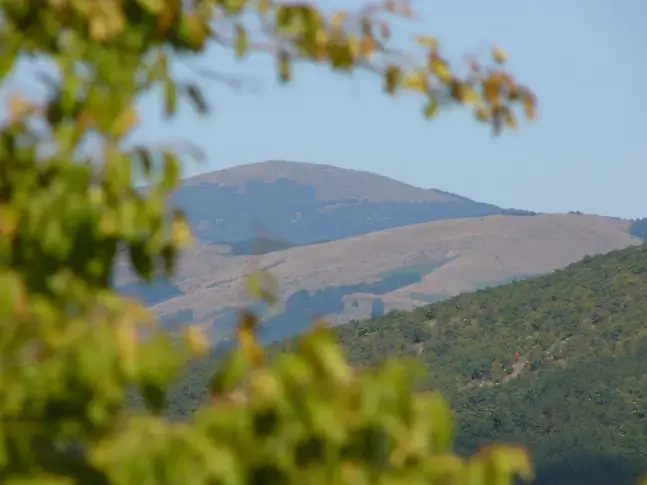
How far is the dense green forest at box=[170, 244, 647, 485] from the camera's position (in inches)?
3617

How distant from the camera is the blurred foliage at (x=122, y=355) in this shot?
10.6ft

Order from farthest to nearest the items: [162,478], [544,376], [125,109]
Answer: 1. [544,376]
2. [125,109]
3. [162,478]

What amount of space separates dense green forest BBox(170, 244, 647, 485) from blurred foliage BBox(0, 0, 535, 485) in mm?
79391

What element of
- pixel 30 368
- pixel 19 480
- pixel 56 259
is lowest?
pixel 19 480

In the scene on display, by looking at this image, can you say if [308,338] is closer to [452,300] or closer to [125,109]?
[125,109]

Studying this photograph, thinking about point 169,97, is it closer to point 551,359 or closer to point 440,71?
point 440,71

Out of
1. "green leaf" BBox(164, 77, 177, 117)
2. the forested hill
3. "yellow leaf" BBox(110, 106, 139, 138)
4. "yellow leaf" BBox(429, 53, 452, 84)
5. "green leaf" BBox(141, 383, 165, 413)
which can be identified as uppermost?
"yellow leaf" BBox(429, 53, 452, 84)

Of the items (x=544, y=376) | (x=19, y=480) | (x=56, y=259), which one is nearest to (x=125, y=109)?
(x=56, y=259)

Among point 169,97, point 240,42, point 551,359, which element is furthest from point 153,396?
point 551,359

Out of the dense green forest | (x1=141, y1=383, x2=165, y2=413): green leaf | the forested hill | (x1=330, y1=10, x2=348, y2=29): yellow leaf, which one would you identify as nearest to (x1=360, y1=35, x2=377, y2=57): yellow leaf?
(x1=330, y1=10, x2=348, y2=29): yellow leaf

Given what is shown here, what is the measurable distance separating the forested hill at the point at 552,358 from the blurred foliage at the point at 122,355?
262ft

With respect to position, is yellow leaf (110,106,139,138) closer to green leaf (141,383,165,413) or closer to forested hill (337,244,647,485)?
green leaf (141,383,165,413)

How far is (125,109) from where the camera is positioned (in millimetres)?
3674

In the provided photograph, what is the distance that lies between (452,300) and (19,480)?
121979 mm
